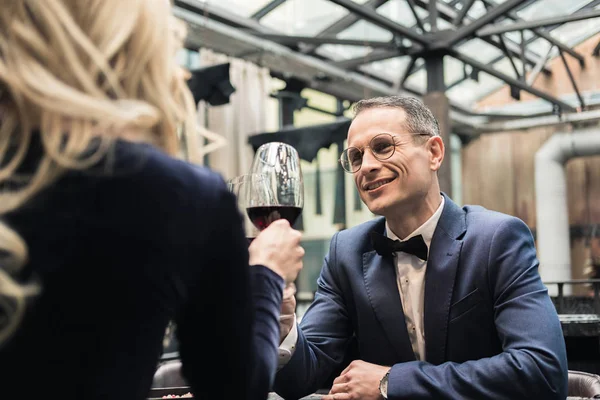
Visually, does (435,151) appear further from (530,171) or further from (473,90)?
(530,171)

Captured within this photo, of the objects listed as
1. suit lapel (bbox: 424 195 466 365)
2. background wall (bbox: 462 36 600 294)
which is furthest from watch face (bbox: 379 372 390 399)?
background wall (bbox: 462 36 600 294)

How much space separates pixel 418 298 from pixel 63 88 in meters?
1.36

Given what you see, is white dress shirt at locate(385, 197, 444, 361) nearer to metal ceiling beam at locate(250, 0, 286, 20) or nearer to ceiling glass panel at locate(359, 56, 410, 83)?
metal ceiling beam at locate(250, 0, 286, 20)

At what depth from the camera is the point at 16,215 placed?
2.17ft

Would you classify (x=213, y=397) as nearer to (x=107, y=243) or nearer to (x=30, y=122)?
(x=107, y=243)

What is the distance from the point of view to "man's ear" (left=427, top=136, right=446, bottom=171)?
2012 mm

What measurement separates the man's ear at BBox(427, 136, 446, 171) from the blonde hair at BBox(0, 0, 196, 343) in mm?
1381

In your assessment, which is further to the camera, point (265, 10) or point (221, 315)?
point (265, 10)

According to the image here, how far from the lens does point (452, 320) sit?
5.65ft

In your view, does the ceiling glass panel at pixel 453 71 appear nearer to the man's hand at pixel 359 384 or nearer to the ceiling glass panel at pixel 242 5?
the ceiling glass panel at pixel 242 5

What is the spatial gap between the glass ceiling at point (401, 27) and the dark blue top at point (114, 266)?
5.85m

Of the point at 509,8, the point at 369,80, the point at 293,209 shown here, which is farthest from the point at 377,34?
the point at 293,209

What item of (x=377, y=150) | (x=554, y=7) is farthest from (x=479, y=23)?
(x=377, y=150)

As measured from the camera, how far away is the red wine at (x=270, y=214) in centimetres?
113
